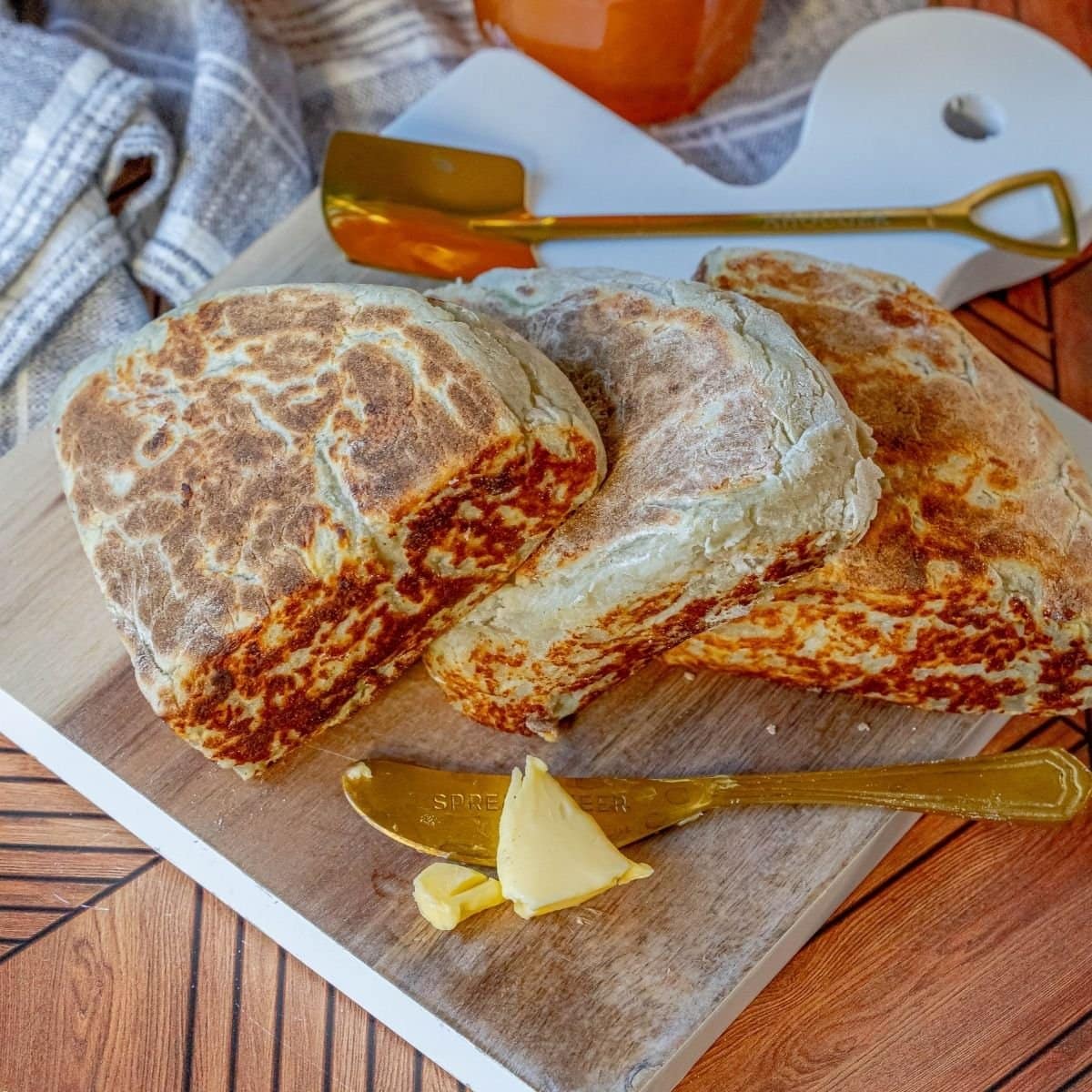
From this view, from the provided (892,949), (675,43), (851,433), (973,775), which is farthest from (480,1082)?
(675,43)

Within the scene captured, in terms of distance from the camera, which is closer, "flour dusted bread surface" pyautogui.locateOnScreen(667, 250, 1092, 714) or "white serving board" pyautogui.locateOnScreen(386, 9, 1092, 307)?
"flour dusted bread surface" pyautogui.locateOnScreen(667, 250, 1092, 714)

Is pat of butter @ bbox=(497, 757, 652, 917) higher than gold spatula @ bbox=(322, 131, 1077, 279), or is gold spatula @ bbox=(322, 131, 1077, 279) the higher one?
gold spatula @ bbox=(322, 131, 1077, 279)

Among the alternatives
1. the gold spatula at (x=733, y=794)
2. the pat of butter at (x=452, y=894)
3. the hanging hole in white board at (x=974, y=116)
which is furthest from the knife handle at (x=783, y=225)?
the pat of butter at (x=452, y=894)

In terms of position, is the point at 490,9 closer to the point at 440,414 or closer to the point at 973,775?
the point at 440,414

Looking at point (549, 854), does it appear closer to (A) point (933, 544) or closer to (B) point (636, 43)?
(A) point (933, 544)

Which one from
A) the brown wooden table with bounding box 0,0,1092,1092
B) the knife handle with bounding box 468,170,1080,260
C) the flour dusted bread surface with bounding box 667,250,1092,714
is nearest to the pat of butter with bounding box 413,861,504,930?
the brown wooden table with bounding box 0,0,1092,1092

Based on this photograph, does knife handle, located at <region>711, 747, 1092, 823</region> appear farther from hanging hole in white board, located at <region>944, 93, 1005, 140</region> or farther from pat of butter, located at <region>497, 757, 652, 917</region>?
hanging hole in white board, located at <region>944, 93, 1005, 140</region>

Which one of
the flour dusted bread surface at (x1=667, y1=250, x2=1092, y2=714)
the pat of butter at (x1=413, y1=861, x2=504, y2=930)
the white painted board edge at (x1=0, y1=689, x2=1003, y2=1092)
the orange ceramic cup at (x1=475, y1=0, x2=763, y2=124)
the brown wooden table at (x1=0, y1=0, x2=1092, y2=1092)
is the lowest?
the brown wooden table at (x1=0, y1=0, x2=1092, y2=1092)

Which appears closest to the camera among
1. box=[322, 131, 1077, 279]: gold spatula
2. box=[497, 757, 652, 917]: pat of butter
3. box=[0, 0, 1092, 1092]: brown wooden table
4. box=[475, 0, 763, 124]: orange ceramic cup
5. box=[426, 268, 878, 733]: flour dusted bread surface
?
box=[426, 268, 878, 733]: flour dusted bread surface
